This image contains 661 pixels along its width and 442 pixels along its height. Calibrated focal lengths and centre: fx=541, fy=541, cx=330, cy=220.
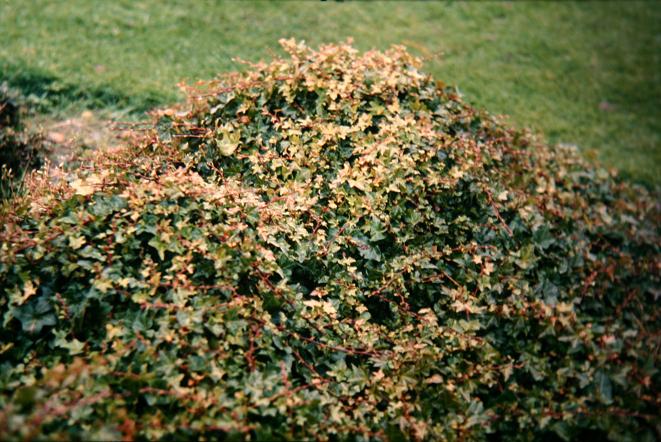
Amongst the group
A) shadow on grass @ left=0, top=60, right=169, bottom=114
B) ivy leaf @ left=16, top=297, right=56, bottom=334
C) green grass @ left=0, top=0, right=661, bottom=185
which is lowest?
ivy leaf @ left=16, top=297, right=56, bottom=334

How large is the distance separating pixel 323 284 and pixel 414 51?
4.78m

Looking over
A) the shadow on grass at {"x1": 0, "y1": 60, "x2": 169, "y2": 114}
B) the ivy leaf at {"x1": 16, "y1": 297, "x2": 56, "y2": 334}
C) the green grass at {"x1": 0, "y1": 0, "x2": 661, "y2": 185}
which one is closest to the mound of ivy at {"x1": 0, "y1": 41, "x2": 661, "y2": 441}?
the ivy leaf at {"x1": 16, "y1": 297, "x2": 56, "y2": 334}

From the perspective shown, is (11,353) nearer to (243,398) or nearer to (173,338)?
(173,338)

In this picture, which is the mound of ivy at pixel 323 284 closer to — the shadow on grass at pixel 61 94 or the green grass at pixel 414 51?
the green grass at pixel 414 51

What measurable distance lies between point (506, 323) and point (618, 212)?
6.34 feet

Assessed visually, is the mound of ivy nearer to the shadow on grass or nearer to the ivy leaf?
the ivy leaf

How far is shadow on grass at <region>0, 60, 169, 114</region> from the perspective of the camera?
5.01 m

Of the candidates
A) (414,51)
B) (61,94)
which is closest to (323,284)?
(61,94)

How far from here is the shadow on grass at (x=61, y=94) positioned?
5.01m

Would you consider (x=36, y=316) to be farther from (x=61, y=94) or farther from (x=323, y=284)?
(x=61, y=94)

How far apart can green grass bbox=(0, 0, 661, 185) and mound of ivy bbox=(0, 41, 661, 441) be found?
50.6 inches

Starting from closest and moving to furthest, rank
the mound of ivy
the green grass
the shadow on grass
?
the mound of ivy → the shadow on grass → the green grass

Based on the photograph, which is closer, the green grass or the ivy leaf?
the ivy leaf

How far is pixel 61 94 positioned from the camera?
511 centimetres
